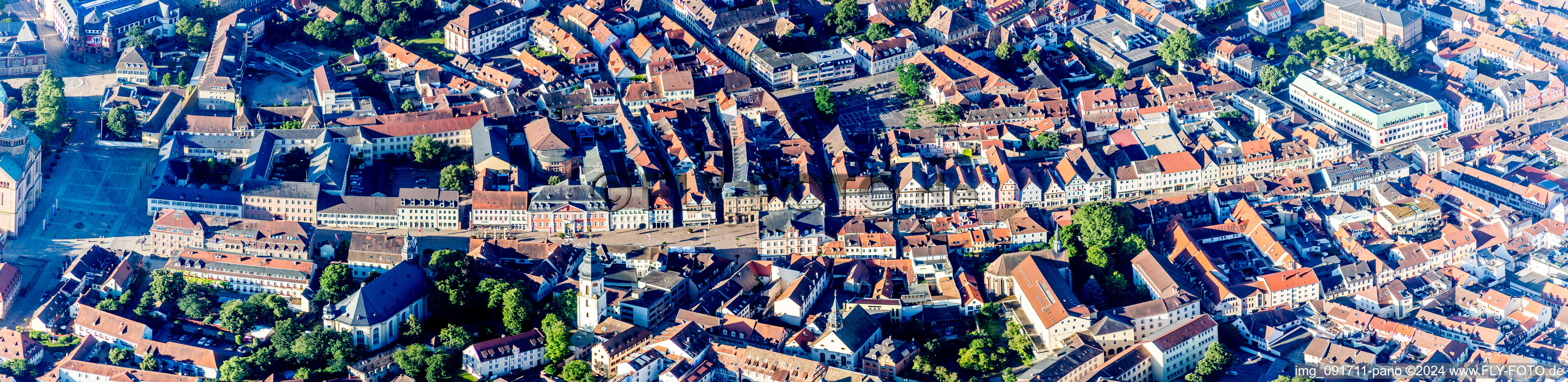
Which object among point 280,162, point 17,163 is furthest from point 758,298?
point 17,163

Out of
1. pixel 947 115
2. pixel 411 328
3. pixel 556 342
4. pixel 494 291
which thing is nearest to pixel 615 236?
pixel 494 291

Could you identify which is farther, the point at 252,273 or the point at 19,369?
the point at 252,273

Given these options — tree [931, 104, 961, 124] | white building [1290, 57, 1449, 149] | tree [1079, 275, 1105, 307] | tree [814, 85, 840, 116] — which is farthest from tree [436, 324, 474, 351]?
white building [1290, 57, 1449, 149]

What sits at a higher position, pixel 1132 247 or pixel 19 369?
pixel 1132 247

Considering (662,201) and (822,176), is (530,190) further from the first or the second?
(822,176)

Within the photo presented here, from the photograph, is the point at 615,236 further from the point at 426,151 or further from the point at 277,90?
the point at 277,90

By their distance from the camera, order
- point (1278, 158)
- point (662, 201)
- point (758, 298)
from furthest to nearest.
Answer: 1. point (1278, 158)
2. point (662, 201)
3. point (758, 298)

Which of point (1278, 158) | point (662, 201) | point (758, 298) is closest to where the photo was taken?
point (758, 298)
